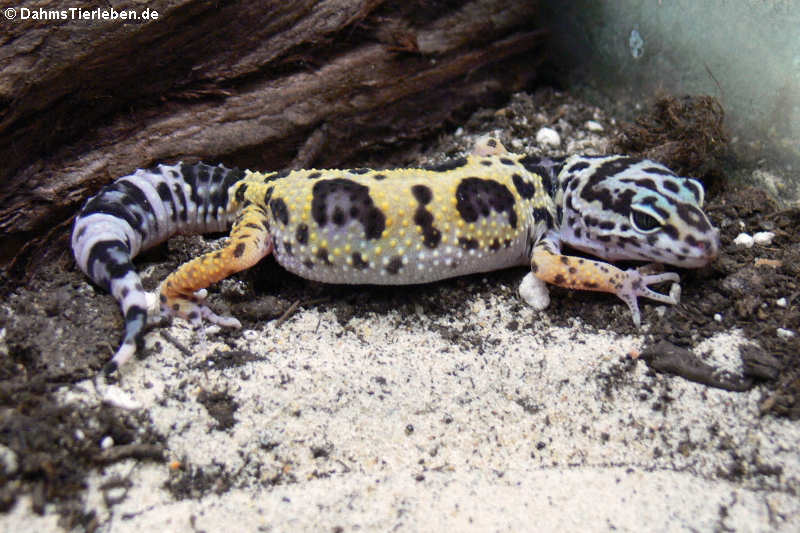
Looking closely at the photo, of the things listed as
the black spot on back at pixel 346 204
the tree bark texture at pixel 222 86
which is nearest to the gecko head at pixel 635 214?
the black spot on back at pixel 346 204

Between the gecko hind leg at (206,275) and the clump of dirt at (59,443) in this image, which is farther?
the gecko hind leg at (206,275)

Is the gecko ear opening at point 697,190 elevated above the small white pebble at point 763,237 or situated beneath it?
elevated above

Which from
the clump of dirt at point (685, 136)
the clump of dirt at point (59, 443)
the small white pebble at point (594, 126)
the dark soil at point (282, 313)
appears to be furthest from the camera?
the small white pebble at point (594, 126)

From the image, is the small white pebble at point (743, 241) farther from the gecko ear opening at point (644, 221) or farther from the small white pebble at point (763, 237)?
the gecko ear opening at point (644, 221)

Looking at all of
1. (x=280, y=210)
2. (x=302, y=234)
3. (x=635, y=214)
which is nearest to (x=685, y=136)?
(x=635, y=214)

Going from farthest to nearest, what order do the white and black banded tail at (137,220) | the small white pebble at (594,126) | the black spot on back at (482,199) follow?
the small white pebble at (594,126) < the black spot on back at (482,199) < the white and black banded tail at (137,220)

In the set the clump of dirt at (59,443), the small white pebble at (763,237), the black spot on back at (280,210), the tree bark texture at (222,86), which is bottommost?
the small white pebble at (763,237)

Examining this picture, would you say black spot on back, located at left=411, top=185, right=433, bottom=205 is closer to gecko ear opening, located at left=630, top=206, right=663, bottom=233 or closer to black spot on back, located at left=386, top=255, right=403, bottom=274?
black spot on back, located at left=386, top=255, right=403, bottom=274

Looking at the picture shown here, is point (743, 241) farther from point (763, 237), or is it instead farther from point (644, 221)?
point (644, 221)
